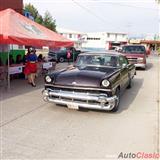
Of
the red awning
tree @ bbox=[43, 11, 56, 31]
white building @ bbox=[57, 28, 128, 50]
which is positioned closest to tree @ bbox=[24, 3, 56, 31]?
tree @ bbox=[43, 11, 56, 31]

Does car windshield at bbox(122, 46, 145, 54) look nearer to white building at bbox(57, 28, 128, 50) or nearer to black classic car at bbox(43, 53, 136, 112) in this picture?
black classic car at bbox(43, 53, 136, 112)

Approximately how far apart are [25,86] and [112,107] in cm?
570

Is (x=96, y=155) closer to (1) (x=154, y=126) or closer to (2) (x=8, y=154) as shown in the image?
(2) (x=8, y=154)

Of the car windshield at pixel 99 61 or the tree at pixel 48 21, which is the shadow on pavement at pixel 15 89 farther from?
the tree at pixel 48 21

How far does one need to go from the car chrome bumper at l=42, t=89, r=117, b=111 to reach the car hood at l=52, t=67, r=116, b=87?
265 millimetres

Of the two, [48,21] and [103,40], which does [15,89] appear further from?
[103,40]

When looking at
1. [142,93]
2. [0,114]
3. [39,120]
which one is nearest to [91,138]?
[39,120]

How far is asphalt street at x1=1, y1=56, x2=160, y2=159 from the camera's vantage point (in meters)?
4.78

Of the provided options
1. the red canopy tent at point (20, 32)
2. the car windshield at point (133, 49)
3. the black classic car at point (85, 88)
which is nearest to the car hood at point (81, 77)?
the black classic car at point (85, 88)

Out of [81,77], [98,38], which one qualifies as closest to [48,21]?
[98,38]

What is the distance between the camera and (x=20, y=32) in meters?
10.5

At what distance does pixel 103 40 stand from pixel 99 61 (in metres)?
81.9

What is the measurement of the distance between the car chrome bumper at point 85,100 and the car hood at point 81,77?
0.26 meters

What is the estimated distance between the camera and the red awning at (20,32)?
9574 millimetres
